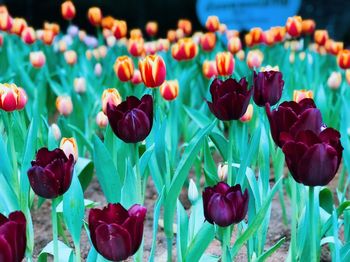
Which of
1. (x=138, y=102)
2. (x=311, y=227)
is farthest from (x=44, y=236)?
(x=311, y=227)

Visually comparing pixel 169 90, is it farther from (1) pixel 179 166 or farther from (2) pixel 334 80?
(2) pixel 334 80

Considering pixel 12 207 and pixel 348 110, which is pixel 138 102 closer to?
pixel 12 207

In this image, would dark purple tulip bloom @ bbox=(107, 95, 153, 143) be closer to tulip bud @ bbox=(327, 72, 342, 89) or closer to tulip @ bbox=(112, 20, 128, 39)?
tulip bud @ bbox=(327, 72, 342, 89)

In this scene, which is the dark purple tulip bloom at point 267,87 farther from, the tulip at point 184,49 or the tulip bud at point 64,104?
the tulip at point 184,49

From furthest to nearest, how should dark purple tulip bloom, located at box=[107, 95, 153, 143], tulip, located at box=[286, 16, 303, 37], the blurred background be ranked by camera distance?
1. the blurred background
2. tulip, located at box=[286, 16, 303, 37]
3. dark purple tulip bloom, located at box=[107, 95, 153, 143]

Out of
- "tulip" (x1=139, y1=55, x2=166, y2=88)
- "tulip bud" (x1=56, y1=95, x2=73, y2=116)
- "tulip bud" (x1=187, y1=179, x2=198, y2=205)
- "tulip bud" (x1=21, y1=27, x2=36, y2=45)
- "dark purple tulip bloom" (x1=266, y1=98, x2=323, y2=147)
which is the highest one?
"tulip bud" (x1=21, y1=27, x2=36, y2=45)

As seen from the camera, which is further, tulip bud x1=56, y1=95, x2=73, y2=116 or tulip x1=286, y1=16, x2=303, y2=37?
tulip x1=286, y1=16, x2=303, y2=37

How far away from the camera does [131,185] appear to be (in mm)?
1624

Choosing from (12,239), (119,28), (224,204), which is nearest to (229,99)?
(224,204)

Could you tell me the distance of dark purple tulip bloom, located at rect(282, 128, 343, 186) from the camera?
4.11 feet

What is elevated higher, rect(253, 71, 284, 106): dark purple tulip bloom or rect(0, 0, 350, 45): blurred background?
rect(0, 0, 350, 45): blurred background

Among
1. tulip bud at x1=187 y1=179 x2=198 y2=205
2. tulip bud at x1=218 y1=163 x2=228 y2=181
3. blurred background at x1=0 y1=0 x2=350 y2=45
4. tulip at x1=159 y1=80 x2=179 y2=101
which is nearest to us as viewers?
tulip bud at x1=187 y1=179 x2=198 y2=205

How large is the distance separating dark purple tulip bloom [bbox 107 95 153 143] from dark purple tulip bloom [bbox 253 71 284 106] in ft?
1.02

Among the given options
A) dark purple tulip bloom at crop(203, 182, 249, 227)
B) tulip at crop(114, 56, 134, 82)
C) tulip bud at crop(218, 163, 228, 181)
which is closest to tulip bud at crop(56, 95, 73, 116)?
tulip at crop(114, 56, 134, 82)
